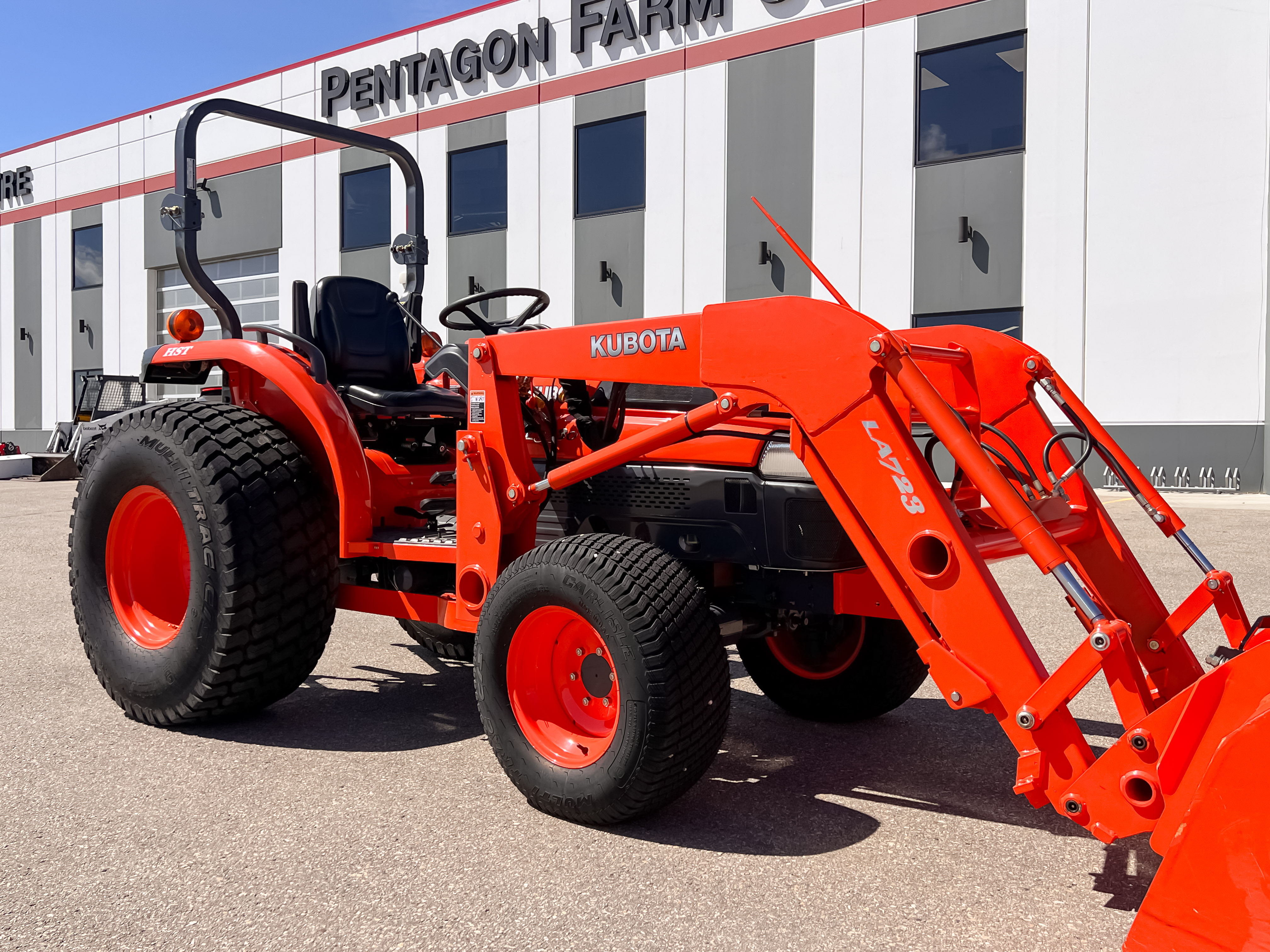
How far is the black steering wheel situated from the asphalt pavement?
4.87 ft

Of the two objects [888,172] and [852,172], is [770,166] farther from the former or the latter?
[888,172]

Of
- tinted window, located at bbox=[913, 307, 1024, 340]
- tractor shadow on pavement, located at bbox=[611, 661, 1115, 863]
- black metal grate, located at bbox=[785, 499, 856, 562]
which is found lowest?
tractor shadow on pavement, located at bbox=[611, 661, 1115, 863]

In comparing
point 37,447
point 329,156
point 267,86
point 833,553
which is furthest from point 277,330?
point 37,447

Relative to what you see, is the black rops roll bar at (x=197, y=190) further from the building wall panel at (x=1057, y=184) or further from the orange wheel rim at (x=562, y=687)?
the building wall panel at (x=1057, y=184)

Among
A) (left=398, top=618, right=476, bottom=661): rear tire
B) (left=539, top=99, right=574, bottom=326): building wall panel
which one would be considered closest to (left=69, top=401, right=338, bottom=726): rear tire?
(left=398, top=618, right=476, bottom=661): rear tire

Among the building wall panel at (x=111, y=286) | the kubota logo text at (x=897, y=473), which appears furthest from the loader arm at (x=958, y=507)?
the building wall panel at (x=111, y=286)

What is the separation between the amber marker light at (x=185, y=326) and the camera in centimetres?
415

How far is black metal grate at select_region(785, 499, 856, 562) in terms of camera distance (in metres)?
2.84

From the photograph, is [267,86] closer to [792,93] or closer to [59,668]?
[792,93]

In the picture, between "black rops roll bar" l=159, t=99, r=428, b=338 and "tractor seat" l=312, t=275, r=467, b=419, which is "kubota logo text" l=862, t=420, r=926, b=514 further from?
"black rops roll bar" l=159, t=99, r=428, b=338

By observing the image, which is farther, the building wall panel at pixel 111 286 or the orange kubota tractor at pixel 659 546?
the building wall panel at pixel 111 286

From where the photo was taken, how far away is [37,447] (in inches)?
965

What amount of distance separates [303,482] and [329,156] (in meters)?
16.7

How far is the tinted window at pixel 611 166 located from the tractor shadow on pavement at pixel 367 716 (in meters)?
12.0
